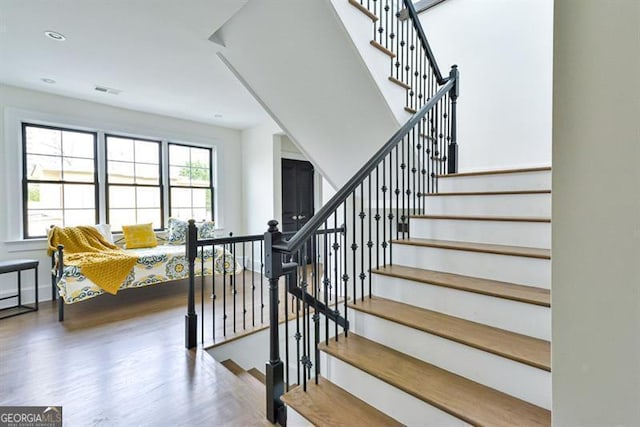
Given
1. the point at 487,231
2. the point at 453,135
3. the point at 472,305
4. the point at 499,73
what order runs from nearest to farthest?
the point at 472,305
the point at 487,231
the point at 453,135
the point at 499,73

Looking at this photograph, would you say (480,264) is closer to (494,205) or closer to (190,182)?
(494,205)

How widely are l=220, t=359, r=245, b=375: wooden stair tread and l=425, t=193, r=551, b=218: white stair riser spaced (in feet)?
6.63

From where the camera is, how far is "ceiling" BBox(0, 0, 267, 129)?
7.14ft

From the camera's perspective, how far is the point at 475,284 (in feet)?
5.66

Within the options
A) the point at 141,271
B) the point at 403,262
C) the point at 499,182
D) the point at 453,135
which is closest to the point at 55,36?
the point at 141,271

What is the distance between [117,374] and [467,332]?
7.60 feet

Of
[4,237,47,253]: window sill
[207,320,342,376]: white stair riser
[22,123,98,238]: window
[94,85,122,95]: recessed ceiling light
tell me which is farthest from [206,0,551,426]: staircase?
[4,237,47,253]: window sill

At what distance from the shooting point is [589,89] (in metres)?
0.54

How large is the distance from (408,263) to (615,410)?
162cm

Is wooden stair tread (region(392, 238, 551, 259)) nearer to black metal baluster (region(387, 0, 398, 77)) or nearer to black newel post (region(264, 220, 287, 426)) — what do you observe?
black newel post (region(264, 220, 287, 426))

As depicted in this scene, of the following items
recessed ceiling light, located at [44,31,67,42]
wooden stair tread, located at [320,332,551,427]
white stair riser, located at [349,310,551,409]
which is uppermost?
recessed ceiling light, located at [44,31,67,42]

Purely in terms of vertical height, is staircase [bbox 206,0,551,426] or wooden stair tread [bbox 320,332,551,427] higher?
staircase [bbox 206,0,551,426]

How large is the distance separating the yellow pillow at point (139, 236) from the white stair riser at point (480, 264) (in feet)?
12.5

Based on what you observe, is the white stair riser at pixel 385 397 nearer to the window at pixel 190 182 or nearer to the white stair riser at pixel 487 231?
the white stair riser at pixel 487 231
